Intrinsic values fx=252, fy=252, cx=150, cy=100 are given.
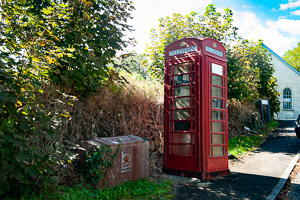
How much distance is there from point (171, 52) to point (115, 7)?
1.85m

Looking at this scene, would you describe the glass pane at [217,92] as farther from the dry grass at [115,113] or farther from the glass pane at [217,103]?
the dry grass at [115,113]

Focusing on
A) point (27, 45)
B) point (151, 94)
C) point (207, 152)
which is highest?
point (27, 45)

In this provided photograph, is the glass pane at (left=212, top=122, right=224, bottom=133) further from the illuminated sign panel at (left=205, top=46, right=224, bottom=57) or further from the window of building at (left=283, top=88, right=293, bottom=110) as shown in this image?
the window of building at (left=283, top=88, right=293, bottom=110)

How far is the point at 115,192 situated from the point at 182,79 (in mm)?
3123

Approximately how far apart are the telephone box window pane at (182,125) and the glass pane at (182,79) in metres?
0.96

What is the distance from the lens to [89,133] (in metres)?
5.49

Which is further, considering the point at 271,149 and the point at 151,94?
the point at 271,149

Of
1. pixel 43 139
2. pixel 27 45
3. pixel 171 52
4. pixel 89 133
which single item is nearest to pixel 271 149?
pixel 171 52

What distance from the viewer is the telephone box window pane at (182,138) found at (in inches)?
232

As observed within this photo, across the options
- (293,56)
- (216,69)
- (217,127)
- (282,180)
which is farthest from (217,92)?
(293,56)

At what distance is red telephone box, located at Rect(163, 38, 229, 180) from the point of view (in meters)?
5.71

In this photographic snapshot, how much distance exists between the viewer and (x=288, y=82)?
2798 centimetres

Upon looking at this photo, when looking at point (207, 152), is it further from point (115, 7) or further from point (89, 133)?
point (115, 7)

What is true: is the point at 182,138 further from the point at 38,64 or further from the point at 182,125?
the point at 38,64
